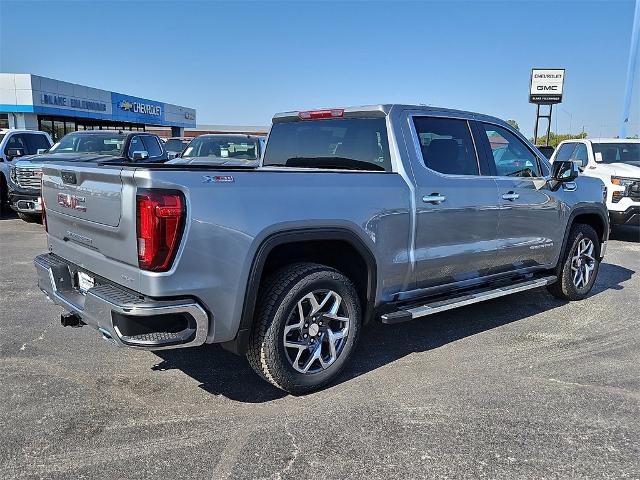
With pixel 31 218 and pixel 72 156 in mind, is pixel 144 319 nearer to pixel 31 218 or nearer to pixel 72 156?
pixel 72 156

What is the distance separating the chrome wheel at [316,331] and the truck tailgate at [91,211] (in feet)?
3.75

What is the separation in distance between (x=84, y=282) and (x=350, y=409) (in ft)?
6.38

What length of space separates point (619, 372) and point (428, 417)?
181 cm

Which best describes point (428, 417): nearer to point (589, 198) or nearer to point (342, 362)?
point (342, 362)

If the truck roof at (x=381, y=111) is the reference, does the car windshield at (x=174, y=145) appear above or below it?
below

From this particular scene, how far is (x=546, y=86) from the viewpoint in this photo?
2634cm

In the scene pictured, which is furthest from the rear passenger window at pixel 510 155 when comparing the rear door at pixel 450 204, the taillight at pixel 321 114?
the taillight at pixel 321 114

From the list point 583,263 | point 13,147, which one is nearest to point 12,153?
point 13,147

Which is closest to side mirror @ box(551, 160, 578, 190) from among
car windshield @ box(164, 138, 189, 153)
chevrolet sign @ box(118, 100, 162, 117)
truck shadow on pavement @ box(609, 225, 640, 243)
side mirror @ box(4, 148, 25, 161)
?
truck shadow on pavement @ box(609, 225, 640, 243)

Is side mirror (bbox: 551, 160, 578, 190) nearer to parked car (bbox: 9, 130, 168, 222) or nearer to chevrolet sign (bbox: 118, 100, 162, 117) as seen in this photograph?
parked car (bbox: 9, 130, 168, 222)

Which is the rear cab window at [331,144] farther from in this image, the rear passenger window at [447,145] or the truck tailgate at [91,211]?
the truck tailgate at [91,211]

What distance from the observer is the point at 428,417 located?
3463 mm

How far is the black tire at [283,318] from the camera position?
3473 mm

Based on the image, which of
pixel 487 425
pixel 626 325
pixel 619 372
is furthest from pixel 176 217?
pixel 626 325
